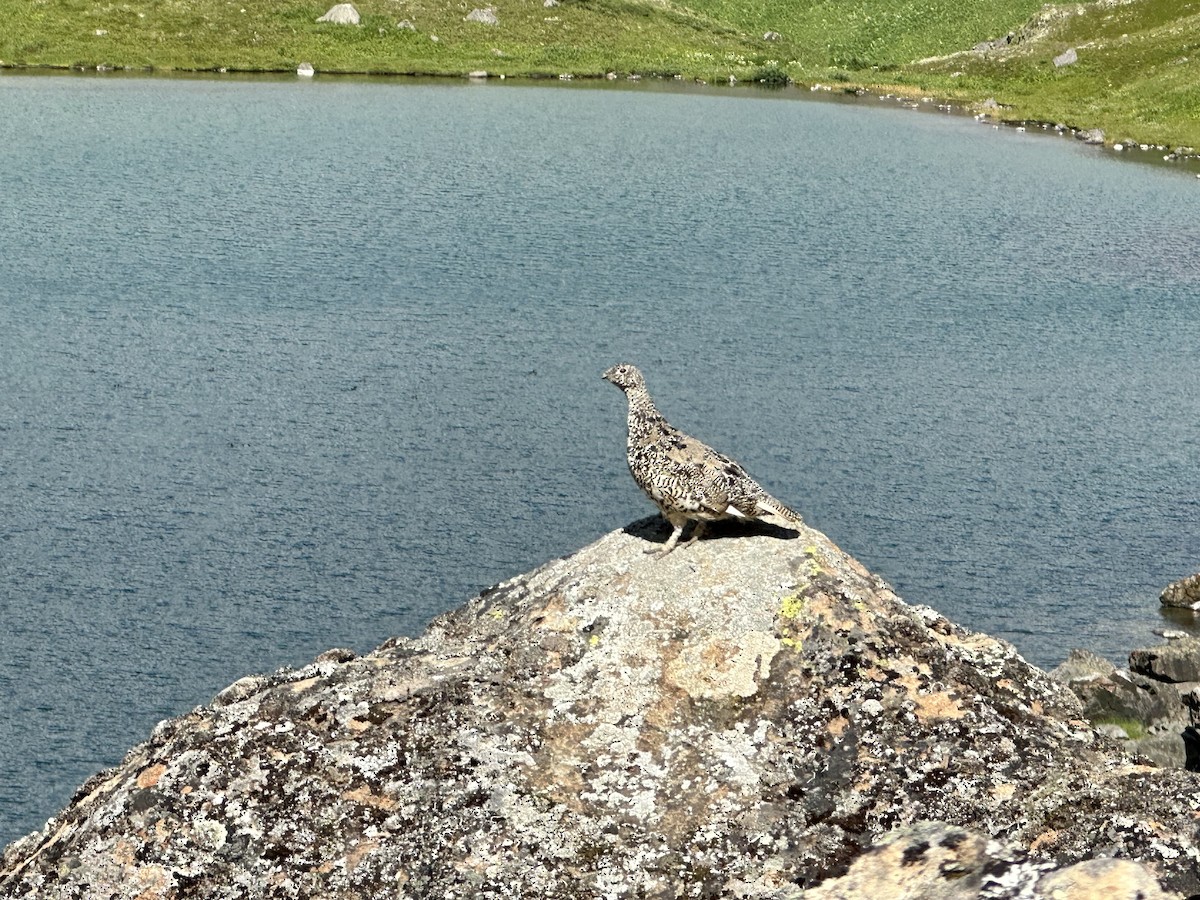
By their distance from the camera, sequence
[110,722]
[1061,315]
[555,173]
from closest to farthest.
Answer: [110,722] < [1061,315] < [555,173]

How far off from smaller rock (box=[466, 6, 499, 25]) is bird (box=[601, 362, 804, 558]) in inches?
4635

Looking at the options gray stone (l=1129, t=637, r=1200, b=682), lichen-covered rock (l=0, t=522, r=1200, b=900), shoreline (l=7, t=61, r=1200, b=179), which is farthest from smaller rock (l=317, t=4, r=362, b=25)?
lichen-covered rock (l=0, t=522, r=1200, b=900)

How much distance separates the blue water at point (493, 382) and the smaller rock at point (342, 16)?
45.6 m

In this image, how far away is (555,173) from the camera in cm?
7031

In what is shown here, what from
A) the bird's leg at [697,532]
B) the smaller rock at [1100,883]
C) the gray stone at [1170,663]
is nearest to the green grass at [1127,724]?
the gray stone at [1170,663]

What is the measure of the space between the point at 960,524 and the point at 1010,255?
2922 cm

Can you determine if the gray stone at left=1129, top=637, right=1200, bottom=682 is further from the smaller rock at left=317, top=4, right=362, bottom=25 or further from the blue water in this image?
the smaller rock at left=317, top=4, right=362, bottom=25

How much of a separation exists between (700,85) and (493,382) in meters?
79.7

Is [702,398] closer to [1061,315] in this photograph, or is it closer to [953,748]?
[1061,315]

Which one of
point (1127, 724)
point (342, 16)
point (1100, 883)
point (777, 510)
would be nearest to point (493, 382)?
point (1127, 724)

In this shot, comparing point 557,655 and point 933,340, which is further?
point 933,340

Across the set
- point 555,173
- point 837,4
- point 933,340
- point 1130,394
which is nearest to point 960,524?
point 1130,394

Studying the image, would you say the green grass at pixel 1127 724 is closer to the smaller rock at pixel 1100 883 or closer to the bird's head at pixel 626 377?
the bird's head at pixel 626 377

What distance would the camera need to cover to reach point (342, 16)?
4729 inches
